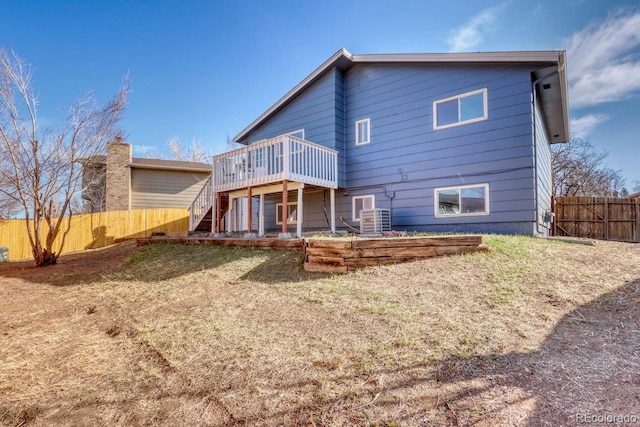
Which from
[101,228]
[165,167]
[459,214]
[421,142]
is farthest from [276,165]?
[165,167]

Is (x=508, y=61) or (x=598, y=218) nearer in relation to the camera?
(x=508, y=61)

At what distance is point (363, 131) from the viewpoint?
10359 mm

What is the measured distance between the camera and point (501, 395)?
219cm

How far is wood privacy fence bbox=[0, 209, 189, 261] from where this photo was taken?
39.3 feet

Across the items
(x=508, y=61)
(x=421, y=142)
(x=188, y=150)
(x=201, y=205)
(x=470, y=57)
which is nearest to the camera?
(x=508, y=61)

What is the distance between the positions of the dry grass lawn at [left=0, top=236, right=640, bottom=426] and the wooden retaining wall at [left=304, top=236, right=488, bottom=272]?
0.25 meters

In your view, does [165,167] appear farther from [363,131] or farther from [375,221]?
[375,221]

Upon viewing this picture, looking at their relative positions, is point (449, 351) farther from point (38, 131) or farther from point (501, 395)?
point (38, 131)

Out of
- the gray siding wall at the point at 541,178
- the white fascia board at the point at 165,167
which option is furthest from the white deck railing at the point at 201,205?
the gray siding wall at the point at 541,178

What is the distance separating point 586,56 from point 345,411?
14961 mm

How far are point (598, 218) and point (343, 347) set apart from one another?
1272cm

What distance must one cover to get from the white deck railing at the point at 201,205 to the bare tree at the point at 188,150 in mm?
17211

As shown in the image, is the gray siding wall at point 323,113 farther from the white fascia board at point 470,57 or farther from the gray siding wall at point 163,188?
the gray siding wall at point 163,188

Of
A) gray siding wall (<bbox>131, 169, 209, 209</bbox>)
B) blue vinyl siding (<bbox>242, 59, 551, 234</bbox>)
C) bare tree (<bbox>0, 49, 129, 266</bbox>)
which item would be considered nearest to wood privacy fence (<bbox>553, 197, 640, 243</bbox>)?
blue vinyl siding (<bbox>242, 59, 551, 234</bbox>)
